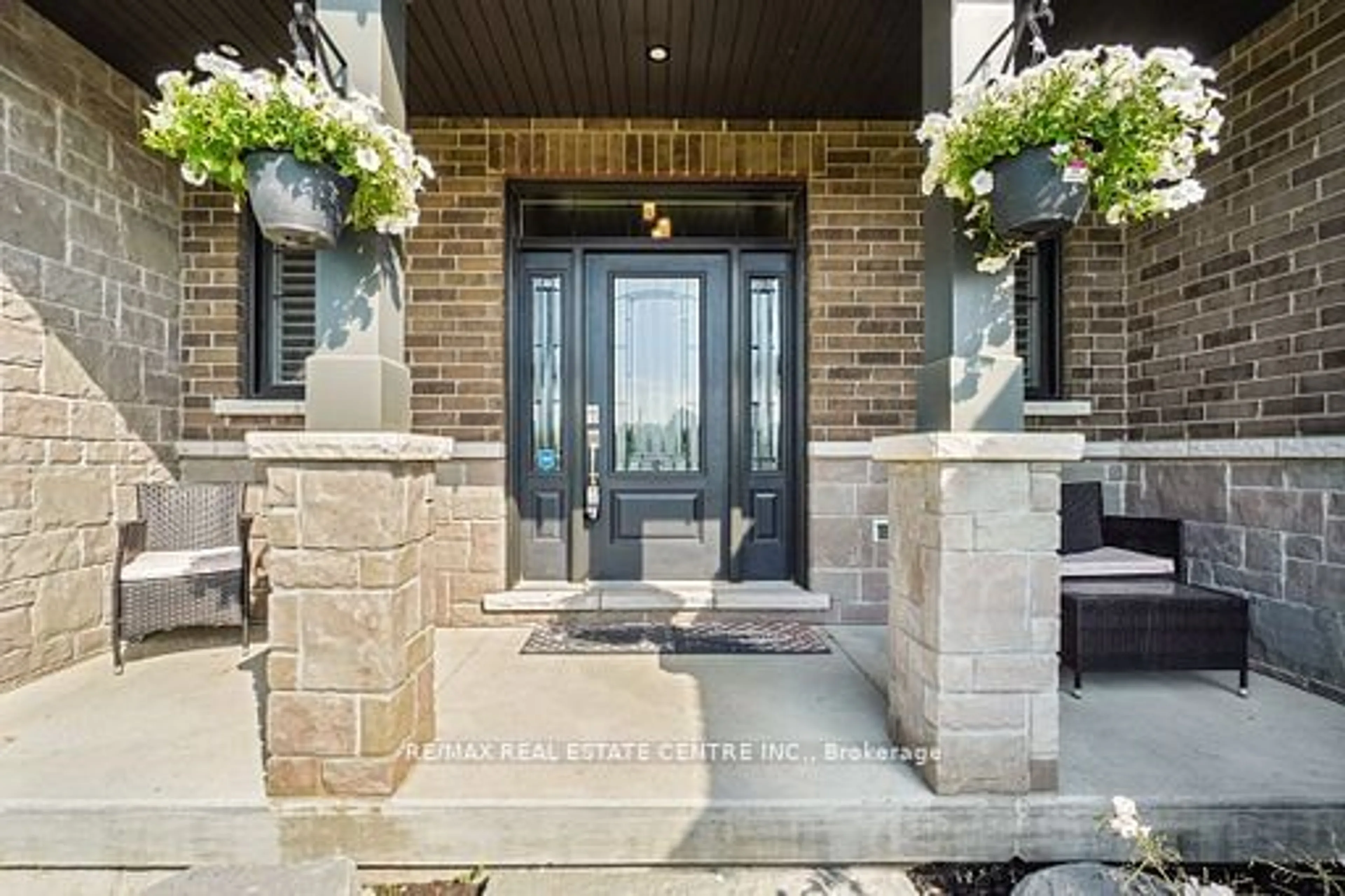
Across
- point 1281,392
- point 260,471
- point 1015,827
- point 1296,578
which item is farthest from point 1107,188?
point 260,471

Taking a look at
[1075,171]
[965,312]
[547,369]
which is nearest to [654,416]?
[547,369]

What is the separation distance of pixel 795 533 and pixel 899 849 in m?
2.16

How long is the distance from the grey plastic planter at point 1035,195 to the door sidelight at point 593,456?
8.39 ft

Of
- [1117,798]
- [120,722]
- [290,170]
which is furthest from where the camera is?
[120,722]

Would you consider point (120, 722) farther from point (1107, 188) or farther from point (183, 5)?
point (1107, 188)

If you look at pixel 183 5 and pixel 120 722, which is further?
pixel 183 5

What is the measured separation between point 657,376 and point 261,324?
2.18 m

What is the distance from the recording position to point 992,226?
200 centimetres

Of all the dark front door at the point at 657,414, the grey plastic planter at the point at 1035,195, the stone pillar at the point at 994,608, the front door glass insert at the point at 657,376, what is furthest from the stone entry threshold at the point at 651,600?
the grey plastic planter at the point at 1035,195

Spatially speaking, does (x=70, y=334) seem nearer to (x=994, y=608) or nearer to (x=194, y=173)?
(x=194, y=173)

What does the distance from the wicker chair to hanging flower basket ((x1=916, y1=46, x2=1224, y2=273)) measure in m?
3.32

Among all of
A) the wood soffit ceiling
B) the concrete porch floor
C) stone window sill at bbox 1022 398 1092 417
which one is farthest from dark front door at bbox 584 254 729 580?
stone window sill at bbox 1022 398 1092 417

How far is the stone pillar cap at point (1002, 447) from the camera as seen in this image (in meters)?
2.00

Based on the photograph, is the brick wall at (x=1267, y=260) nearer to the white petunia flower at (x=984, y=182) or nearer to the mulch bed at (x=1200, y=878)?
the mulch bed at (x=1200, y=878)
